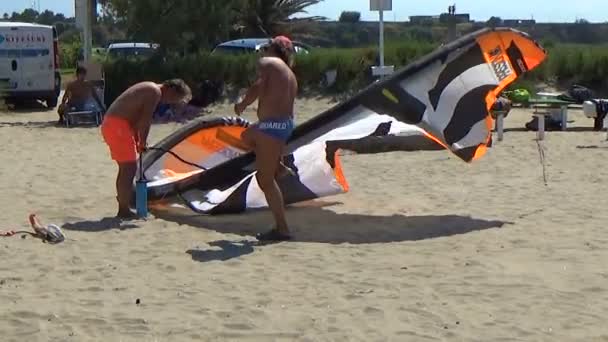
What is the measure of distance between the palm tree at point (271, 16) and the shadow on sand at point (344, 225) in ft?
102

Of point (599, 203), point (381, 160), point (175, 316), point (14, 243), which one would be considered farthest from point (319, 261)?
point (381, 160)

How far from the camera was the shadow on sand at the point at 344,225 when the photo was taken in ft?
29.2

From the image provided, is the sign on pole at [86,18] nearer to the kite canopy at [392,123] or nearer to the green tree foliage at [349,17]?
the kite canopy at [392,123]

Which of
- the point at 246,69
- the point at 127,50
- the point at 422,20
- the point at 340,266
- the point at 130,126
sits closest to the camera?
the point at 340,266

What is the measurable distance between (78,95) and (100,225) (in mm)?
11264

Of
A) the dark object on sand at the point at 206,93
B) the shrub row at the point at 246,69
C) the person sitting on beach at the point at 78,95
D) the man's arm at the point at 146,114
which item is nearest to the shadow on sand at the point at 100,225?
the man's arm at the point at 146,114

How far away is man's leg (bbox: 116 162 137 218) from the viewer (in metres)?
9.62

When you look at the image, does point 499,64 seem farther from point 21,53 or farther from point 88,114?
point 21,53

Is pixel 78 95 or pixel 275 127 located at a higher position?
pixel 275 127

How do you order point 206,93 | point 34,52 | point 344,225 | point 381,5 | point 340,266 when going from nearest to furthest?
point 340,266 < point 344,225 < point 381,5 < point 206,93 < point 34,52

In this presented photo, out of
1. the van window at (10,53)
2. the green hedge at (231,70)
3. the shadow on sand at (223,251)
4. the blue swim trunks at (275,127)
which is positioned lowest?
the shadow on sand at (223,251)

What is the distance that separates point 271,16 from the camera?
1725 inches

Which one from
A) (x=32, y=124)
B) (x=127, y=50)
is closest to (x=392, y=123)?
(x=32, y=124)

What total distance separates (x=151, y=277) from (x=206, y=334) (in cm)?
150
